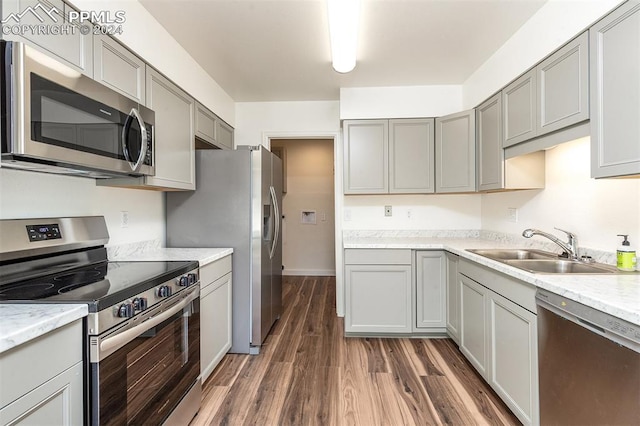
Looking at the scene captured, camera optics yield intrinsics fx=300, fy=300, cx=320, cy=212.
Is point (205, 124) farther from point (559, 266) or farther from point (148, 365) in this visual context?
point (559, 266)

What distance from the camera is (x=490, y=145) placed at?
98.6 inches

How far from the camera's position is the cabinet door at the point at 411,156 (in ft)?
9.93

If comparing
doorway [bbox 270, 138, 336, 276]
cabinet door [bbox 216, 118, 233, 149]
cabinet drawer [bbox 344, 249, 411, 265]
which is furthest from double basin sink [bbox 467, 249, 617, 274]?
doorway [bbox 270, 138, 336, 276]

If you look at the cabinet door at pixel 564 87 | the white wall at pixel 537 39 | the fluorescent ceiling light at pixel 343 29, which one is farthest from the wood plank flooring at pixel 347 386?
the fluorescent ceiling light at pixel 343 29

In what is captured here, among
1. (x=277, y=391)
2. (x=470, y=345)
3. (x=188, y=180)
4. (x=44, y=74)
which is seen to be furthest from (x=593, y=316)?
(x=188, y=180)

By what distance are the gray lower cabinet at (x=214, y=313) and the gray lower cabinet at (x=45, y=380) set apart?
0.97 m

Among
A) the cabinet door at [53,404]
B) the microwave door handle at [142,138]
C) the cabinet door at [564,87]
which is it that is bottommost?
the cabinet door at [53,404]

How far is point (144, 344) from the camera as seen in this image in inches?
50.8

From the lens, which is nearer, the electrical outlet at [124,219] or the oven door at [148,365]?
the oven door at [148,365]

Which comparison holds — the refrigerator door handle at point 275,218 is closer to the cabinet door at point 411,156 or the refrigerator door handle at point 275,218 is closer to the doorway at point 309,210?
the cabinet door at point 411,156

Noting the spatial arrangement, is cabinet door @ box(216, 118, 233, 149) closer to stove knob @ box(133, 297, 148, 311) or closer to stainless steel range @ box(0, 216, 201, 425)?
stainless steel range @ box(0, 216, 201, 425)

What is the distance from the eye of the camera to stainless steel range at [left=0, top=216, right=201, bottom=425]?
106 cm

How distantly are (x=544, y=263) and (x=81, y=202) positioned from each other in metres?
2.83

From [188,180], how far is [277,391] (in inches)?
65.4
